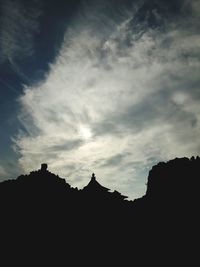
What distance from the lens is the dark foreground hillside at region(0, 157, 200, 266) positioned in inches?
728

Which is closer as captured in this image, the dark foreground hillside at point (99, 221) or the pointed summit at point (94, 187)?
the dark foreground hillside at point (99, 221)

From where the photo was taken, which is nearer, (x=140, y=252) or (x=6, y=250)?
(x=6, y=250)

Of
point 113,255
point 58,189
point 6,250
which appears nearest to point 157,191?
point 113,255

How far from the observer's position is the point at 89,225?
71.2 feet

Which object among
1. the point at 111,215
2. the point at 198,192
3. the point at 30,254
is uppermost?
the point at 198,192

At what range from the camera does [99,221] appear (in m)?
22.4

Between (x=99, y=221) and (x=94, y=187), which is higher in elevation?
(x=94, y=187)

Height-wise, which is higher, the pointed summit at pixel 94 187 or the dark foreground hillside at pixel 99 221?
the pointed summit at pixel 94 187

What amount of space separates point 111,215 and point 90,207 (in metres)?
2.70

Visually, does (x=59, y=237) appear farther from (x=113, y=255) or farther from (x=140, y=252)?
(x=140, y=252)

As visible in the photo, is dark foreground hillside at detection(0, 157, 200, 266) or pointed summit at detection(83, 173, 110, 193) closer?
dark foreground hillside at detection(0, 157, 200, 266)

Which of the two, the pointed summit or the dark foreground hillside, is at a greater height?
the pointed summit

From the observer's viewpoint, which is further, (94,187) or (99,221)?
(94,187)

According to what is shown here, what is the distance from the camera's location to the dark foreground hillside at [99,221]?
1850cm
